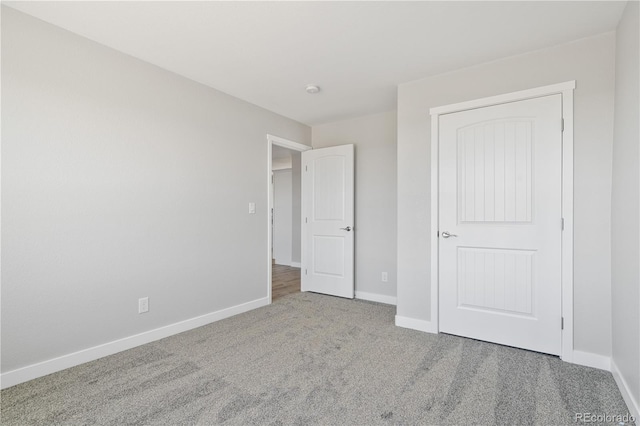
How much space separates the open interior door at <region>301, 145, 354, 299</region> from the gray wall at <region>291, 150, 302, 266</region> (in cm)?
153

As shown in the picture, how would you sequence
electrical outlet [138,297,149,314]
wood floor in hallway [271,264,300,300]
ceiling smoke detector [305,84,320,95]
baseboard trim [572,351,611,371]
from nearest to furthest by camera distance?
baseboard trim [572,351,611,371]
electrical outlet [138,297,149,314]
ceiling smoke detector [305,84,320,95]
wood floor in hallway [271,264,300,300]

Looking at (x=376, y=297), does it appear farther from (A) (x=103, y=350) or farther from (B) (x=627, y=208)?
(A) (x=103, y=350)

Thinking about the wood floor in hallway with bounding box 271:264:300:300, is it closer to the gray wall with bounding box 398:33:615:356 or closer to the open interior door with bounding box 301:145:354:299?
the open interior door with bounding box 301:145:354:299

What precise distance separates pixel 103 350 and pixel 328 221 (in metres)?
2.74

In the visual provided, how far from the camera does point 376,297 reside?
13.0 ft

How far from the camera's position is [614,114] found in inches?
83.5

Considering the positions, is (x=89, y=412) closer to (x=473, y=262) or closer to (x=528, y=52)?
(x=473, y=262)

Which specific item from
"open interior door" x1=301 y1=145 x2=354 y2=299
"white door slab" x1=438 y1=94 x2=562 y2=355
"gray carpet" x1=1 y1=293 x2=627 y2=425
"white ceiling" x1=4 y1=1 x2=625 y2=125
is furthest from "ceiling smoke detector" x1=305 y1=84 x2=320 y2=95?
"gray carpet" x1=1 y1=293 x2=627 y2=425

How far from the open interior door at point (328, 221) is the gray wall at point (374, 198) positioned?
0.53ft

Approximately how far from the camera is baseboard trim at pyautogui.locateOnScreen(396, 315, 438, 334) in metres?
2.85

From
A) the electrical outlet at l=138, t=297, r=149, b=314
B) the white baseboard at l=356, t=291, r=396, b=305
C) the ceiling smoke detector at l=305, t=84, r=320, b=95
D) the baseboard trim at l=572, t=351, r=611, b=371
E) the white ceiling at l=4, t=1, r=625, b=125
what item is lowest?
the white baseboard at l=356, t=291, r=396, b=305

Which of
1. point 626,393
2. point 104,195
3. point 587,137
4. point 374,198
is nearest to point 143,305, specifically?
point 104,195

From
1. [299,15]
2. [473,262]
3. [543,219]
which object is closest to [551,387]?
[473,262]

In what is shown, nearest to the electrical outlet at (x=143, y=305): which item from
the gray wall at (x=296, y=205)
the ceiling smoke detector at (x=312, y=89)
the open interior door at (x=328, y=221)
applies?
the open interior door at (x=328, y=221)
